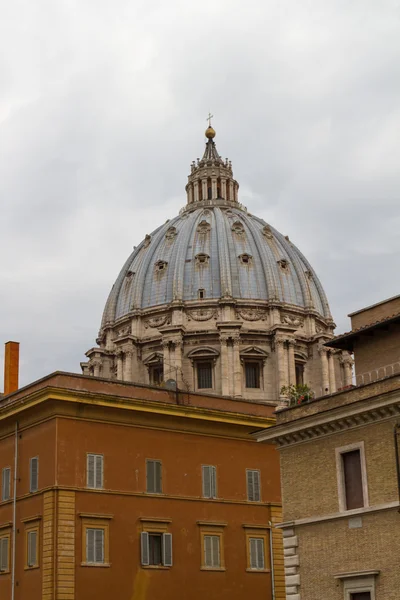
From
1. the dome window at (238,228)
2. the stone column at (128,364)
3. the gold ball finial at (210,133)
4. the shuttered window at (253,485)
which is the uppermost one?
the gold ball finial at (210,133)

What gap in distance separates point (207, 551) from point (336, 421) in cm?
1204

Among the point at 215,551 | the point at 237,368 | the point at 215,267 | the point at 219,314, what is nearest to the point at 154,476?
the point at 215,551

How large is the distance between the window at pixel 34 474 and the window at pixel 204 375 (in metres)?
53.6

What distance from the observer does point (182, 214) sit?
368 ft

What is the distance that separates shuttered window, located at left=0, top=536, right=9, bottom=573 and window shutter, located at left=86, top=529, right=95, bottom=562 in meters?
3.82

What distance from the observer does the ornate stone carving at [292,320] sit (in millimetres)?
96688

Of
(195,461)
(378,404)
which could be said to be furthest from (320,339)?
(378,404)

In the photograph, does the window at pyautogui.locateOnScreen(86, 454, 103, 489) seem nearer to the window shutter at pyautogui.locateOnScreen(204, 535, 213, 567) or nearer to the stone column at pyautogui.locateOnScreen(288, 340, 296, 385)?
the window shutter at pyautogui.locateOnScreen(204, 535, 213, 567)

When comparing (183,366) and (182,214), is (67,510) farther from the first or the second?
(182,214)

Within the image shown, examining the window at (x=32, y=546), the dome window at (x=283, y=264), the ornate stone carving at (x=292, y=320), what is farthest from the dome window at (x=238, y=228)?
the window at (x=32, y=546)

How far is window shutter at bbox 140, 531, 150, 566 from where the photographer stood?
1491 inches

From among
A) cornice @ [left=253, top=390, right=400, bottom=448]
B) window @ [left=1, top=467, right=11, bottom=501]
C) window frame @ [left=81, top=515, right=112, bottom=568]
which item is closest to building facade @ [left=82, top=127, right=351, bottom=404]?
window @ [left=1, top=467, right=11, bottom=501]

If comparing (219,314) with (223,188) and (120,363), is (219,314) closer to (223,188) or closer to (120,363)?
(120,363)

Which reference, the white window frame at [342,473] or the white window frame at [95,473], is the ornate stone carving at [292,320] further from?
the white window frame at [342,473]
